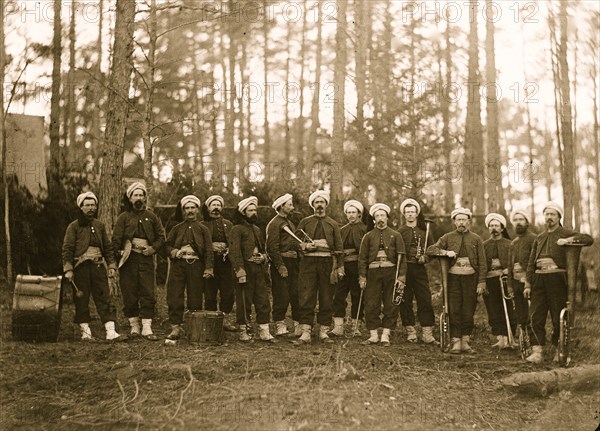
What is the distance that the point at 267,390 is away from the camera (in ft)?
22.5

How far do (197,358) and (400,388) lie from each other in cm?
258

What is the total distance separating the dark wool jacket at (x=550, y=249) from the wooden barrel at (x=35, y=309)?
20.9ft

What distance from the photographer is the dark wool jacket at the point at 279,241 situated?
32.9 feet

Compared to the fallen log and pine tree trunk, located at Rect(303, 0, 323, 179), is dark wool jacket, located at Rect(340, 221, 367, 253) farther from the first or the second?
pine tree trunk, located at Rect(303, 0, 323, 179)

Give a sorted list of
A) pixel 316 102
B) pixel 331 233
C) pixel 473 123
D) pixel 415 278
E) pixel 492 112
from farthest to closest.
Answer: pixel 316 102 < pixel 492 112 < pixel 473 123 < pixel 415 278 < pixel 331 233

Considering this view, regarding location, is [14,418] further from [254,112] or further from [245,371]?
[254,112]

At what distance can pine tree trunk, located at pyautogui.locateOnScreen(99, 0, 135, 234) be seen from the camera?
1155 cm

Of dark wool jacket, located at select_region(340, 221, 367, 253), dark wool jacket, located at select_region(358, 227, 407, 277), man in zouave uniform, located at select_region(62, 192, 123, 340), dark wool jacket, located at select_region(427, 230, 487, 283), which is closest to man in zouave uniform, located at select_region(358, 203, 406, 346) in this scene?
dark wool jacket, located at select_region(358, 227, 407, 277)

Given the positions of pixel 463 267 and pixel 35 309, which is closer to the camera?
pixel 35 309

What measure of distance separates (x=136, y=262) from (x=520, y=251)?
5.52m

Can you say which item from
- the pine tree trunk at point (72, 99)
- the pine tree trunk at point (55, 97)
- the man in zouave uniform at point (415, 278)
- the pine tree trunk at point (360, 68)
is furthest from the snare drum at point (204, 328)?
the pine tree trunk at point (360, 68)

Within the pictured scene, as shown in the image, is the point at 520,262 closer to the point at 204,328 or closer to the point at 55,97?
the point at 204,328

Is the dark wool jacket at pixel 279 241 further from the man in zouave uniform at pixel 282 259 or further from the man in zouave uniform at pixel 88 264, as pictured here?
the man in zouave uniform at pixel 88 264

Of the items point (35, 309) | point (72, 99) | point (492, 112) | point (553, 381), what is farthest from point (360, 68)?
point (553, 381)
